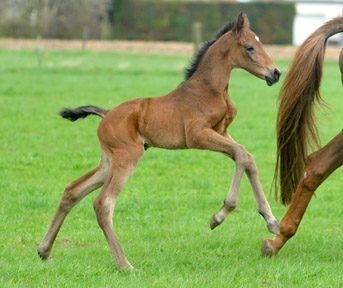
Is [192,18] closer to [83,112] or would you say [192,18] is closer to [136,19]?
[136,19]

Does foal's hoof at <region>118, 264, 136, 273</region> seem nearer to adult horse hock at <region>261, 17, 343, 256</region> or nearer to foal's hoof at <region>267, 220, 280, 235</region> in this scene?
foal's hoof at <region>267, 220, 280, 235</region>

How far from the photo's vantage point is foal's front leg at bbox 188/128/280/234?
4949 mm

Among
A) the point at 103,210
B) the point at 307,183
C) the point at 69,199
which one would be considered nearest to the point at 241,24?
the point at 307,183

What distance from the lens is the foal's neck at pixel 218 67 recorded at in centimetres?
524

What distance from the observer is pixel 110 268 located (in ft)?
16.4

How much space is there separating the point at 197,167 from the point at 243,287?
16.1 ft

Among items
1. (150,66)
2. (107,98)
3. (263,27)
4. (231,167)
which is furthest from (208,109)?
(263,27)

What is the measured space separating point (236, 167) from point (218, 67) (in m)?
0.83

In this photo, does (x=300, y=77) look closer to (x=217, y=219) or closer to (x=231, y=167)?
(x=217, y=219)

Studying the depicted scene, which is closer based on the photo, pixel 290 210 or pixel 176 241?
pixel 290 210

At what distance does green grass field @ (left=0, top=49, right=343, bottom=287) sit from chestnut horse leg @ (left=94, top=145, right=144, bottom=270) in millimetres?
153

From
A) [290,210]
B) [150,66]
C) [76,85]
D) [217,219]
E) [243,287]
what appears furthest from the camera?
[150,66]

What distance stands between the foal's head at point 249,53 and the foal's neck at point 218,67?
0.26 ft

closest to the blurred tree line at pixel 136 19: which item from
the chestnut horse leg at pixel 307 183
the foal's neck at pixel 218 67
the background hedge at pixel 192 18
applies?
the background hedge at pixel 192 18
